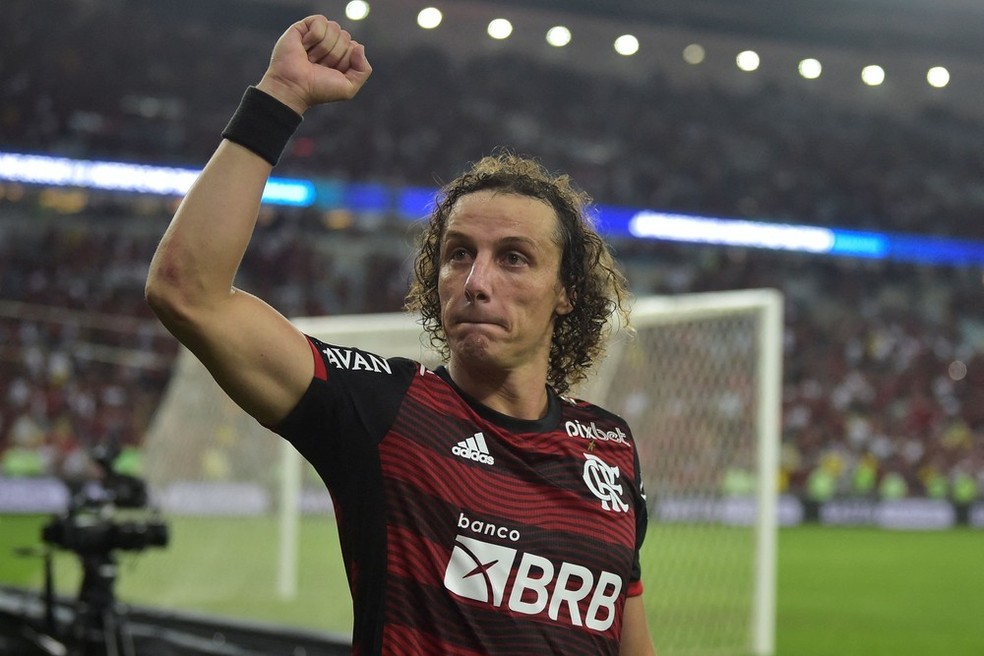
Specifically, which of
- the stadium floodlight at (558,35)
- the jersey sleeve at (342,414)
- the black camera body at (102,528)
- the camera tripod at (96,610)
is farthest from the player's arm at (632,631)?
the stadium floodlight at (558,35)

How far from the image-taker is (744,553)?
285 inches

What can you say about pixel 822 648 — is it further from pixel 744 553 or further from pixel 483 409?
pixel 483 409

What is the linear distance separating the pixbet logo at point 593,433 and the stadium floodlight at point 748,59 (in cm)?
2417

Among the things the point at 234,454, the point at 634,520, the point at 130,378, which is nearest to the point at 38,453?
the point at 130,378

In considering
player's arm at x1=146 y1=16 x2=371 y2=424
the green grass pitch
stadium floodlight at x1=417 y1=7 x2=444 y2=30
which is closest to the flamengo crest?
player's arm at x1=146 y1=16 x2=371 y2=424

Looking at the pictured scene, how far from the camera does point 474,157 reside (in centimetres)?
2622

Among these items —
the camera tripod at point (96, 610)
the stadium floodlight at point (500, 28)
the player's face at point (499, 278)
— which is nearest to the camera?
the player's face at point (499, 278)

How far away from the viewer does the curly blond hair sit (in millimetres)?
2227

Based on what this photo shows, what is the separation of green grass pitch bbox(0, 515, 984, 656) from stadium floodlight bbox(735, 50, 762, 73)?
13185 mm

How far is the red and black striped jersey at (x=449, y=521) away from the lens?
6.11ft

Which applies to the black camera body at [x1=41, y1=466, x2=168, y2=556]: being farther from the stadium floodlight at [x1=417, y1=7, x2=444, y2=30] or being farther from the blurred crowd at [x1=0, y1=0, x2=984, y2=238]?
the blurred crowd at [x1=0, y1=0, x2=984, y2=238]

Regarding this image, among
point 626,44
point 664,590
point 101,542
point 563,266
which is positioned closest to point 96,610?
point 101,542

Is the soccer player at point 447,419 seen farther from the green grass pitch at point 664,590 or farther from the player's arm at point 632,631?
the green grass pitch at point 664,590

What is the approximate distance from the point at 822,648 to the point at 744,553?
98.5 inches
